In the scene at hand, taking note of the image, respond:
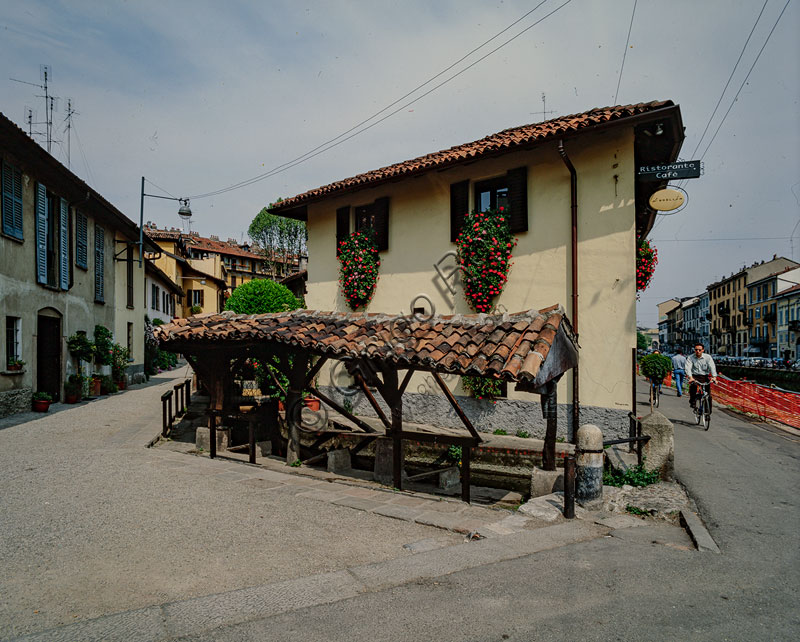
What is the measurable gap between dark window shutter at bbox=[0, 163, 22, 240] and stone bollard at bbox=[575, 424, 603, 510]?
13135mm

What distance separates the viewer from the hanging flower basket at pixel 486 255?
11.2 metres

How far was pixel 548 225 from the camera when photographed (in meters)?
10.9

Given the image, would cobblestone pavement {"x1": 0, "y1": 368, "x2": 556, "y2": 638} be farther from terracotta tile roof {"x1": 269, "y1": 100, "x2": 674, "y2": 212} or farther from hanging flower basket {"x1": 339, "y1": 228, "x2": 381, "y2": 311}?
terracotta tile roof {"x1": 269, "y1": 100, "x2": 674, "y2": 212}

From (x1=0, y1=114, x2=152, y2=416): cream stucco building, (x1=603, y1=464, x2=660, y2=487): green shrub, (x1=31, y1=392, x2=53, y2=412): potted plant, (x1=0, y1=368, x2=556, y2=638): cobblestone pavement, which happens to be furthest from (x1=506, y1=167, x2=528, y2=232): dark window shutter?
(x1=31, y1=392, x2=53, y2=412): potted plant

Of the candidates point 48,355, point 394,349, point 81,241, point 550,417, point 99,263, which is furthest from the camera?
point 99,263

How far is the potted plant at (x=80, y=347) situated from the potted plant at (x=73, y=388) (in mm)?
703

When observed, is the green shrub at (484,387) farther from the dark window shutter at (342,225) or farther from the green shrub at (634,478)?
the dark window shutter at (342,225)

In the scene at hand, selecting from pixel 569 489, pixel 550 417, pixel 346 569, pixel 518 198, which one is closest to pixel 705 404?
pixel 518 198

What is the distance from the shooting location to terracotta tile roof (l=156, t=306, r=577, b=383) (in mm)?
6078

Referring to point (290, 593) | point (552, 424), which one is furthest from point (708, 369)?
point (290, 593)

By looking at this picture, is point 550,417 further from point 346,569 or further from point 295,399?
point 295,399

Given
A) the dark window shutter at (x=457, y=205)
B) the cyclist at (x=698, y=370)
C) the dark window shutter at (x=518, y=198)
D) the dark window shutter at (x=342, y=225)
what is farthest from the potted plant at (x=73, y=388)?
the cyclist at (x=698, y=370)

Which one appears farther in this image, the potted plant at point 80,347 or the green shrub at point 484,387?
the potted plant at point 80,347

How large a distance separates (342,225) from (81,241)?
899 cm
